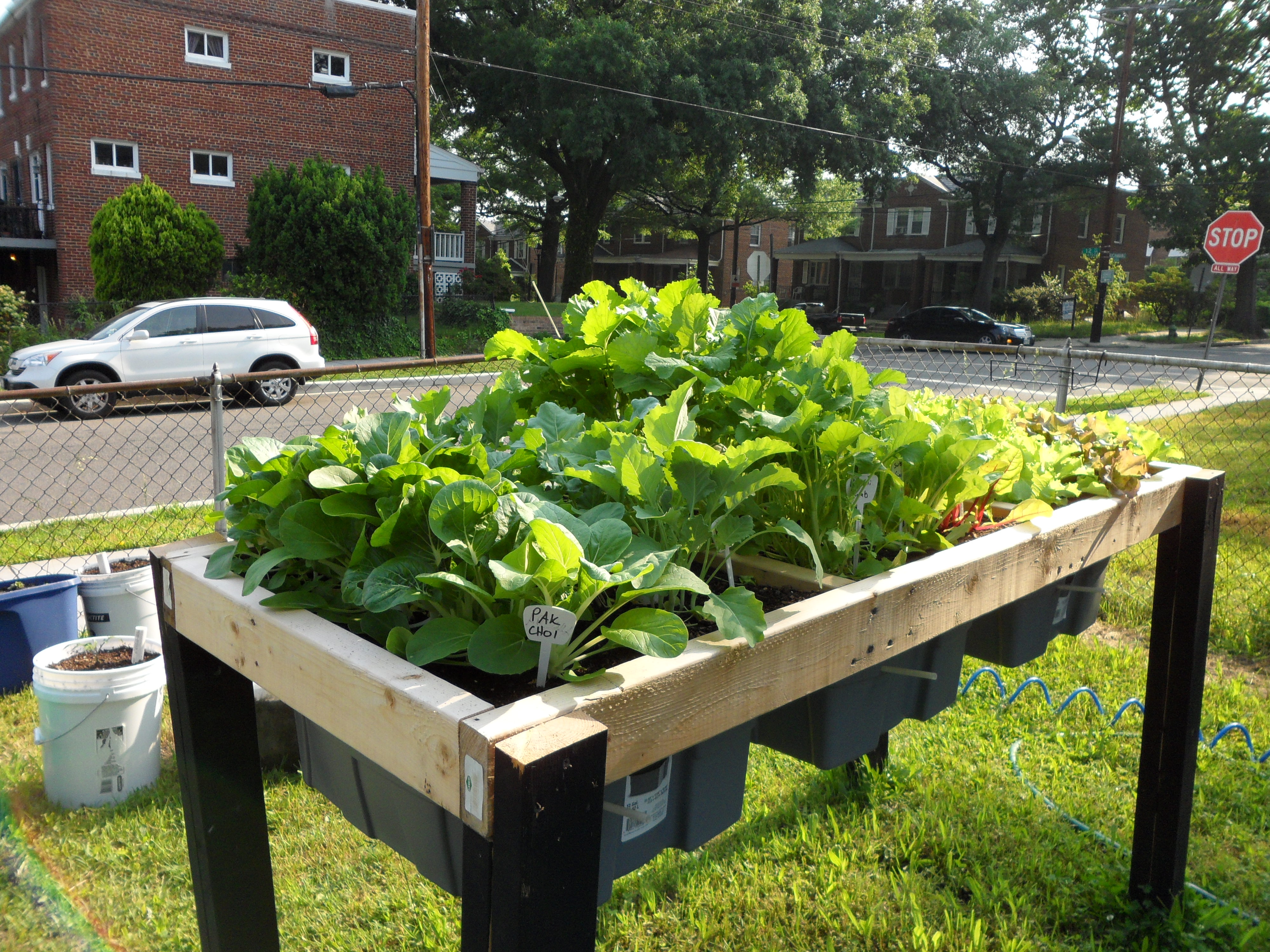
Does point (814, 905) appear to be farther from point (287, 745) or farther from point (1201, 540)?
point (287, 745)

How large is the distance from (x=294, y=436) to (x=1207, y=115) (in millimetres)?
41058

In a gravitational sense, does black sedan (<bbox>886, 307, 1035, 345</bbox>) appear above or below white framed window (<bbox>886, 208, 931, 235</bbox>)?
below

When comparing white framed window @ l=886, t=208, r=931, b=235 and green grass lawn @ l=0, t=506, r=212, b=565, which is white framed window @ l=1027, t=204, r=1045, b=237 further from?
green grass lawn @ l=0, t=506, r=212, b=565

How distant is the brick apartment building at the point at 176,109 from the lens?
18734mm

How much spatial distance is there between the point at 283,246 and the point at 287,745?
56.2 feet

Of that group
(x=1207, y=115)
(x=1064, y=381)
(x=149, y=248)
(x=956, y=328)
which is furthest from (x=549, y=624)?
(x=1207, y=115)

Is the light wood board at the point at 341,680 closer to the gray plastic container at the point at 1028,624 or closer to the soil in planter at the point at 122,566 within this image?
the gray plastic container at the point at 1028,624

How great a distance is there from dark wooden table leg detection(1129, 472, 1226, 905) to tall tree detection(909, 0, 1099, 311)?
31748 mm

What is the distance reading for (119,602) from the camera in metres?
4.19

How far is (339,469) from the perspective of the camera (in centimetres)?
123

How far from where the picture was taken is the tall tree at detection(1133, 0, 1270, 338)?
3291 centimetres

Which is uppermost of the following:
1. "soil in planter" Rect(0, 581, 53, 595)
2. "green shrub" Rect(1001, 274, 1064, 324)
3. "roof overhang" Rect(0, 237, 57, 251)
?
"roof overhang" Rect(0, 237, 57, 251)

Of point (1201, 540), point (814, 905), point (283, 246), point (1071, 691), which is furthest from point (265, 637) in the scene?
point (283, 246)

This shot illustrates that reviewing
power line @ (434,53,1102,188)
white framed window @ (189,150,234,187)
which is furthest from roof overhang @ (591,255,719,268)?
white framed window @ (189,150,234,187)
